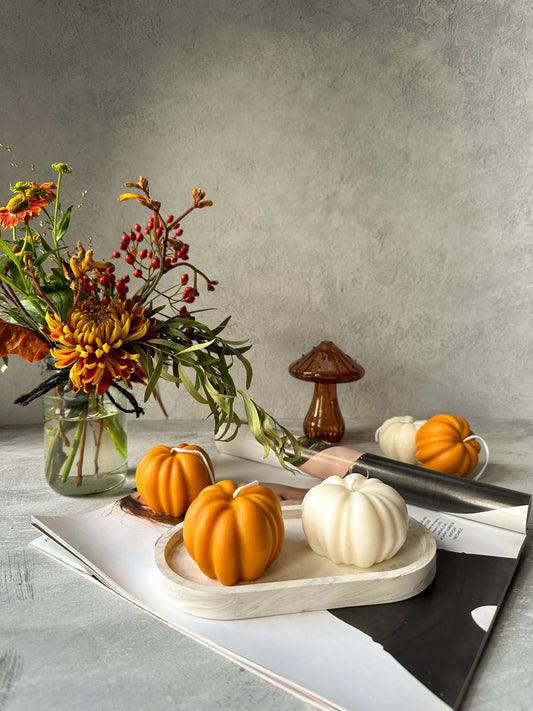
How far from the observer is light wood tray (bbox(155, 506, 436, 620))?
605 mm

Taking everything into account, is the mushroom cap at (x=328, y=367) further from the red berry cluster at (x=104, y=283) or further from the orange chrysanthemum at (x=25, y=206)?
the orange chrysanthemum at (x=25, y=206)

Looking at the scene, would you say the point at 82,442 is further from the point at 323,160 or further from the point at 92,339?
the point at 323,160

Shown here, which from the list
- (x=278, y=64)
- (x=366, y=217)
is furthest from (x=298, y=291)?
(x=278, y=64)

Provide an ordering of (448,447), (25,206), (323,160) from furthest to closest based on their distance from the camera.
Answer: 1. (323,160)
2. (448,447)
3. (25,206)

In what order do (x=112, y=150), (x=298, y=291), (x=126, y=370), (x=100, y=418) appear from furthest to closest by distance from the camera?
(x=298, y=291), (x=112, y=150), (x=100, y=418), (x=126, y=370)

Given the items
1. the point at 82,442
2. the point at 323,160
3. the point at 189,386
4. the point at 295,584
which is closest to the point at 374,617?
the point at 295,584

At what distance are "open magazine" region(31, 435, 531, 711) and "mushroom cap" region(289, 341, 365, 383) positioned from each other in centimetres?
31

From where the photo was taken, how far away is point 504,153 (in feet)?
4.14

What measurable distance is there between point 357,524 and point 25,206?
52 cm

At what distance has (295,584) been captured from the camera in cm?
61

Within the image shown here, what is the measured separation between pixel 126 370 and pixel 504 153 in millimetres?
931

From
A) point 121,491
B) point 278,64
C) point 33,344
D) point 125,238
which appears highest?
point 278,64

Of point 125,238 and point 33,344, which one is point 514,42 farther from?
point 33,344

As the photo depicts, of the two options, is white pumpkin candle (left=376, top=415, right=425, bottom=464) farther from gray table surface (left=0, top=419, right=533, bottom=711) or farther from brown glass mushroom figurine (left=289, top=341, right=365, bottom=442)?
gray table surface (left=0, top=419, right=533, bottom=711)
